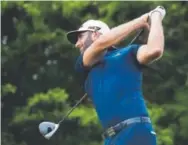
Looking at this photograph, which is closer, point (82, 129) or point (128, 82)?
point (128, 82)

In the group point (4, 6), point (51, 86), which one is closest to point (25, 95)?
point (51, 86)

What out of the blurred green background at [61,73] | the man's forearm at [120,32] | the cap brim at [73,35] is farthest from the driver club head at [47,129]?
the blurred green background at [61,73]

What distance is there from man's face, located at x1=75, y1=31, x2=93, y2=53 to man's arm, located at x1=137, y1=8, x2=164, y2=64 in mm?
366

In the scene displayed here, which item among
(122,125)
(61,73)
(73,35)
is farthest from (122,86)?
(61,73)

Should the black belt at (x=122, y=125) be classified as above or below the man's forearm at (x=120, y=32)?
below

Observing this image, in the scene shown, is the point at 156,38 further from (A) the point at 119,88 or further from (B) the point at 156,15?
(A) the point at 119,88

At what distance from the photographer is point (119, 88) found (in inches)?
164

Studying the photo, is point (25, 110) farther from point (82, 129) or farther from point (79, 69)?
point (79, 69)

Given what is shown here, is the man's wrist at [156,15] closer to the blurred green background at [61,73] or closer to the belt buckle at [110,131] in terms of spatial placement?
the belt buckle at [110,131]

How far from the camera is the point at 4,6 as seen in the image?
1245cm

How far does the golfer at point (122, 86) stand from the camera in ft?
13.6

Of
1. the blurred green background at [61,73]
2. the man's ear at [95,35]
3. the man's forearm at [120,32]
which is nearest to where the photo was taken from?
the man's forearm at [120,32]

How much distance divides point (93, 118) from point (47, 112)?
62 cm

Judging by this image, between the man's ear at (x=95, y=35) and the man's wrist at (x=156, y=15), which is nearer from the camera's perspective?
the man's wrist at (x=156, y=15)
